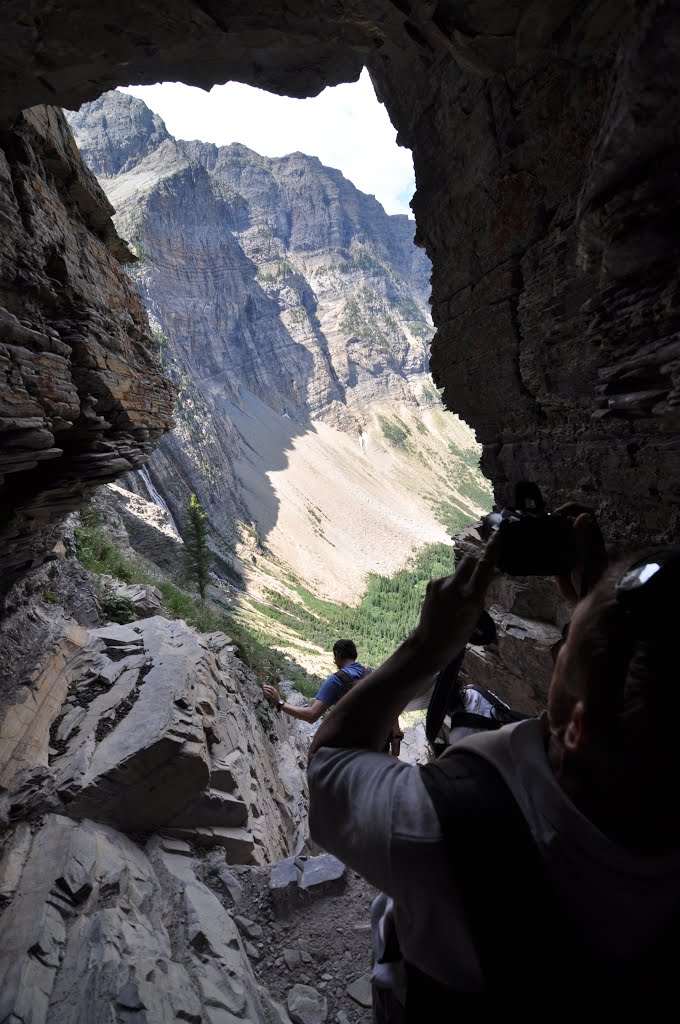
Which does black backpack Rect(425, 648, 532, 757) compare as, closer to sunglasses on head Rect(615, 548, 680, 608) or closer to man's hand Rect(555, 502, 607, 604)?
man's hand Rect(555, 502, 607, 604)

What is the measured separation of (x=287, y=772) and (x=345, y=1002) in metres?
5.94

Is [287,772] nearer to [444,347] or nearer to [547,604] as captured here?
[547,604]

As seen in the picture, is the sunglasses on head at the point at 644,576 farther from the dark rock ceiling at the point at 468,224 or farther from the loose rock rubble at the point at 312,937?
the loose rock rubble at the point at 312,937

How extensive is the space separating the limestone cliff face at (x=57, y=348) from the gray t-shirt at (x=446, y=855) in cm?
489

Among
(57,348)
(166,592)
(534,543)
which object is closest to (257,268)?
(166,592)

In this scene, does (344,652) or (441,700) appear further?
(344,652)

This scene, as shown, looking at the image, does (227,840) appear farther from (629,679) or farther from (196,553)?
(196,553)

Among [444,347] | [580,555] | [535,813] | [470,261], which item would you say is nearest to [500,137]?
[470,261]

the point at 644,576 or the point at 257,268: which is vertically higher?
the point at 257,268

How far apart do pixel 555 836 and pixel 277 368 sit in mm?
115827

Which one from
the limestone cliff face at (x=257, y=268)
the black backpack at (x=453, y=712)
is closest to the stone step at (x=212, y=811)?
the black backpack at (x=453, y=712)

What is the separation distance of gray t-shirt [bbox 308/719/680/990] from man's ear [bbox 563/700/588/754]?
4.1 inches

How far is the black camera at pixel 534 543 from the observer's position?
200 centimetres

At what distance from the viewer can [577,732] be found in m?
1.28
